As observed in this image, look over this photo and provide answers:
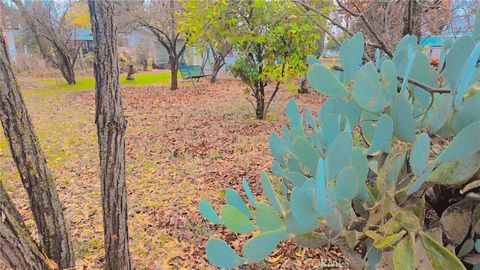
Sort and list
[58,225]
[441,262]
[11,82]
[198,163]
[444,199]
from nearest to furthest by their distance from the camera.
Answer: [441,262], [444,199], [11,82], [58,225], [198,163]

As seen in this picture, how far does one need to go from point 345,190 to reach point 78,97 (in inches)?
439

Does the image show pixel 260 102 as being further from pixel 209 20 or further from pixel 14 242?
pixel 14 242

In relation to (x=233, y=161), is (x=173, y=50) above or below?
above

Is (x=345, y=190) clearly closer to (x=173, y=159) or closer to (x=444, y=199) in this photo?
(x=444, y=199)

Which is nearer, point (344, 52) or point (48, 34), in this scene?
point (344, 52)

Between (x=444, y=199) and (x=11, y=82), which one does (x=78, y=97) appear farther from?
(x=444, y=199)

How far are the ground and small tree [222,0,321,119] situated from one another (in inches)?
40.0

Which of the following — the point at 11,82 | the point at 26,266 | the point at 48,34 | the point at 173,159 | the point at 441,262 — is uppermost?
the point at 48,34

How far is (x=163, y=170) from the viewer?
412cm

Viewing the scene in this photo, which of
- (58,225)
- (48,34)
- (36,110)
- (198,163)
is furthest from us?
(48,34)

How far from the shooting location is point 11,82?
1.39 m

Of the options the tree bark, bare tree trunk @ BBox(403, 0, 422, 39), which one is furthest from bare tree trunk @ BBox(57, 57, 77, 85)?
bare tree trunk @ BBox(403, 0, 422, 39)

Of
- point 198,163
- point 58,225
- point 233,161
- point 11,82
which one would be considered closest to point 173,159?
point 198,163

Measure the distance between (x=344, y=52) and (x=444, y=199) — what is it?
301 mm
